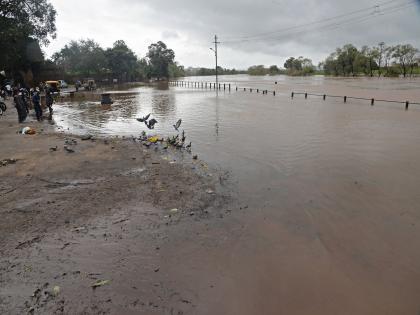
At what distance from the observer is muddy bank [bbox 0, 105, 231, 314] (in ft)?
13.2

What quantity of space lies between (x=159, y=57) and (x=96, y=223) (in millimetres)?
90987

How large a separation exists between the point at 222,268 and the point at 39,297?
2517mm

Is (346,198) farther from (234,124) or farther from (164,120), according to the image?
(164,120)

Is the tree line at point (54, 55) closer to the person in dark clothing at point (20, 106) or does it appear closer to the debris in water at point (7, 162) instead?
the person in dark clothing at point (20, 106)

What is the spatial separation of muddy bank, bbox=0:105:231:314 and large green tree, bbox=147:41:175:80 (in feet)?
279

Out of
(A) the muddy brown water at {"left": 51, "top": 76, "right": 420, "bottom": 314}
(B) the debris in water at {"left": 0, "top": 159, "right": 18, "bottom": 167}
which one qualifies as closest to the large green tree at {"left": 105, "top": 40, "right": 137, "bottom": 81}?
(A) the muddy brown water at {"left": 51, "top": 76, "right": 420, "bottom": 314}

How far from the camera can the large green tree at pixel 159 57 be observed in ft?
297

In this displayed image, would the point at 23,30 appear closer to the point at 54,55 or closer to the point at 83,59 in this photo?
the point at 83,59

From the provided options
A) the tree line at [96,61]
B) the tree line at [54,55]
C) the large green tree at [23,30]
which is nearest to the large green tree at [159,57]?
the tree line at [54,55]

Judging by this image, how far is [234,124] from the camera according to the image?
58.0 feet

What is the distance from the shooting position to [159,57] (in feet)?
297

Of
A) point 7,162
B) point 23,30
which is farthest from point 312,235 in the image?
point 23,30

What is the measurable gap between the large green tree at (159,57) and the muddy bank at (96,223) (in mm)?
85127

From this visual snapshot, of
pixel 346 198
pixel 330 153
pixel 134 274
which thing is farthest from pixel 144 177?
pixel 330 153
